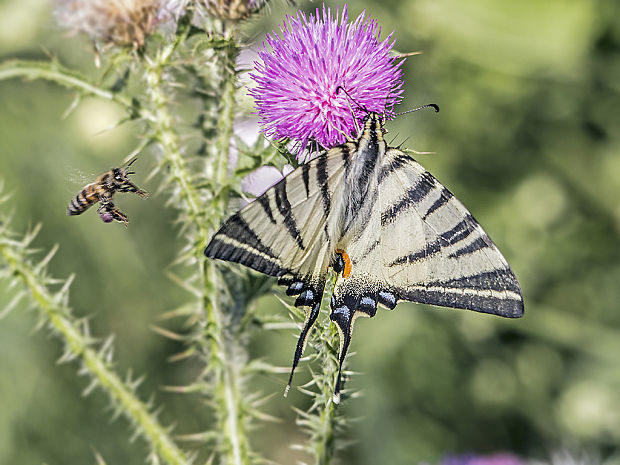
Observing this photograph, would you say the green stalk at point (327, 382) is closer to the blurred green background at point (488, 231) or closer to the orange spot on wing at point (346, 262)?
the orange spot on wing at point (346, 262)

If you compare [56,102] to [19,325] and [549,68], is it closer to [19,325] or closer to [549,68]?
[19,325]

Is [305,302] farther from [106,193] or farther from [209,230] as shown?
[106,193]

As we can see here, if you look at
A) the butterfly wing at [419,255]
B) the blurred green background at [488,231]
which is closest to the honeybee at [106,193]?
the butterfly wing at [419,255]

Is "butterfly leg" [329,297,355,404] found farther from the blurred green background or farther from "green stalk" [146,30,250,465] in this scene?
the blurred green background

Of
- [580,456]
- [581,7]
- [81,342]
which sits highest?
[581,7]

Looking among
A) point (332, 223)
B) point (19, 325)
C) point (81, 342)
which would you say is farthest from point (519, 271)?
point (19, 325)
